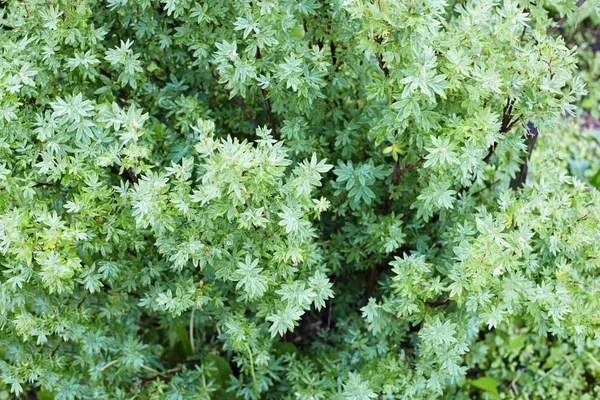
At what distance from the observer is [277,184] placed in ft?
6.17

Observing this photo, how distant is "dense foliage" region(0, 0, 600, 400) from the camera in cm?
191

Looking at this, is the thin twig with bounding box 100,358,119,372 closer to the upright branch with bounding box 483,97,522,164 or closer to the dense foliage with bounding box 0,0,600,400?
the dense foliage with bounding box 0,0,600,400

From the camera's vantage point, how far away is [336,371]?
8.70 ft

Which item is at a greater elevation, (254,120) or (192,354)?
(254,120)

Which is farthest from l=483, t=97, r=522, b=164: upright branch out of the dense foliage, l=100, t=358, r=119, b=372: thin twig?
l=100, t=358, r=119, b=372: thin twig

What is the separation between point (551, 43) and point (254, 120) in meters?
1.16

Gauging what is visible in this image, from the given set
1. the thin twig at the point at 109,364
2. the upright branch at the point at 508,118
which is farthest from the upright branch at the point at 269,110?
the thin twig at the point at 109,364

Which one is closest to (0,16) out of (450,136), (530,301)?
(450,136)

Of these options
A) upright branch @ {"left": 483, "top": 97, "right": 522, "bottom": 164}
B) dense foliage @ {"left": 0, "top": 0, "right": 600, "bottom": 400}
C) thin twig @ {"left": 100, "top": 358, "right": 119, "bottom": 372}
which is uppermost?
upright branch @ {"left": 483, "top": 97, "right": 522, "bottom": 164}

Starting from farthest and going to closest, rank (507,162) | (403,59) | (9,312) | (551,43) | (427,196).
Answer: (507,162), (9,312), (427,196), (551,43), (403,59)

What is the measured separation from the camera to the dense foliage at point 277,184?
6.27ft

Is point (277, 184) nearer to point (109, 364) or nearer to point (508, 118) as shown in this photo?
point (508, 118)

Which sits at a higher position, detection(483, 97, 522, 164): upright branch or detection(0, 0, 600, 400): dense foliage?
detection(483, 97, 522, 164): upright branch

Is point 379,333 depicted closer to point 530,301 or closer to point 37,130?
point 530,301
